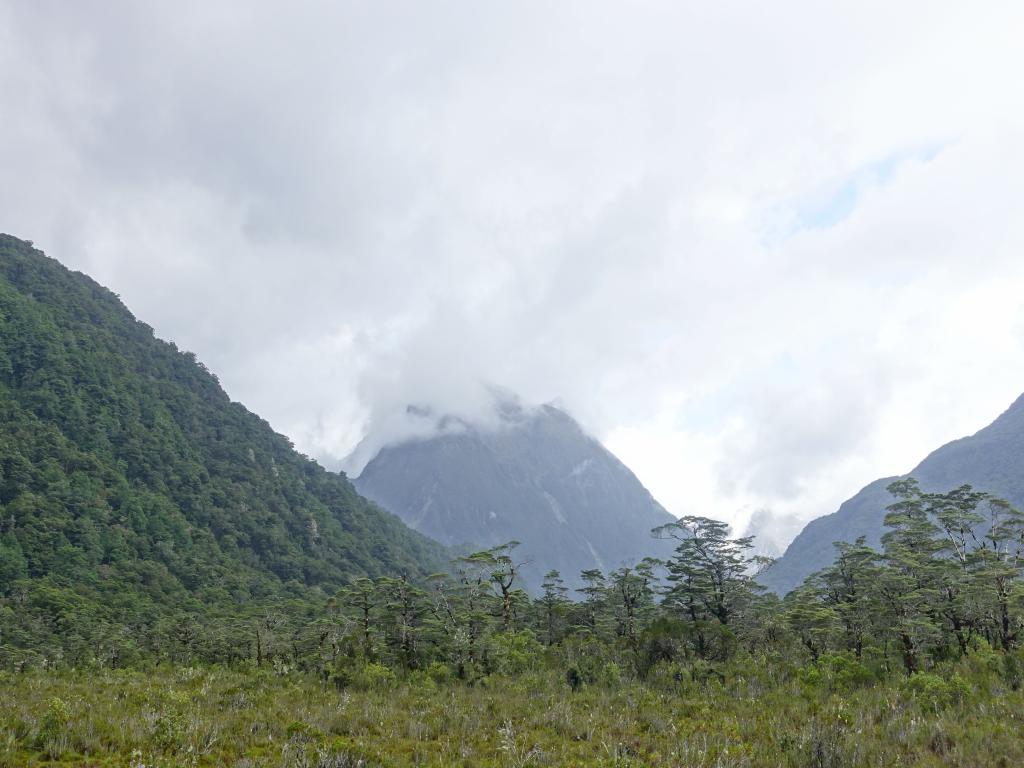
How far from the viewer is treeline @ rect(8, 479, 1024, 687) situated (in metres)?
22.7

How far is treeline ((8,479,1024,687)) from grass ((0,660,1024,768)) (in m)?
3.83

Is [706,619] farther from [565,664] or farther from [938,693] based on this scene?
[938,693]

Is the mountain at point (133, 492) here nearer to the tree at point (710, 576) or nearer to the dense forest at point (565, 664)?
the dense forest at point (565, 664)

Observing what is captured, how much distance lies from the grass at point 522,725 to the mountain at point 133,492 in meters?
41.8

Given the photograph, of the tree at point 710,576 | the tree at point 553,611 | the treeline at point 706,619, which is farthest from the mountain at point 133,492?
the tree at point 710,576

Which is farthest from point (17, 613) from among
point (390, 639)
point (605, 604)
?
point (605, 604)

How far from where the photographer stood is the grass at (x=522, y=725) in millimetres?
10273

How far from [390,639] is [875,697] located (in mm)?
21667

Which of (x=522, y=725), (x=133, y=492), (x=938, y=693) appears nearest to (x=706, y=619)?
(x=938, y=693)

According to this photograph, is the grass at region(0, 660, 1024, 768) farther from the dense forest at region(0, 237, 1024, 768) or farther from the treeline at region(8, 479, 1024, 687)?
the treeline at region(8, 479, 1024, 687)

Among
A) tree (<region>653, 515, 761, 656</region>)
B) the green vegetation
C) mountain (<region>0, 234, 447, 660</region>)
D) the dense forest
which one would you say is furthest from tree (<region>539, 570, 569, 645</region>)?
mountain (<region>0, 234, 447, 660</region>)

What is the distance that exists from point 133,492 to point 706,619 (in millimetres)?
114072

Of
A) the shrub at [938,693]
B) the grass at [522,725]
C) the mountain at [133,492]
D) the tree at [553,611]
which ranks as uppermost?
the mountain at [133,492]

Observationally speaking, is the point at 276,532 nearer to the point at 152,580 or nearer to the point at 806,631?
the point at 152,580
